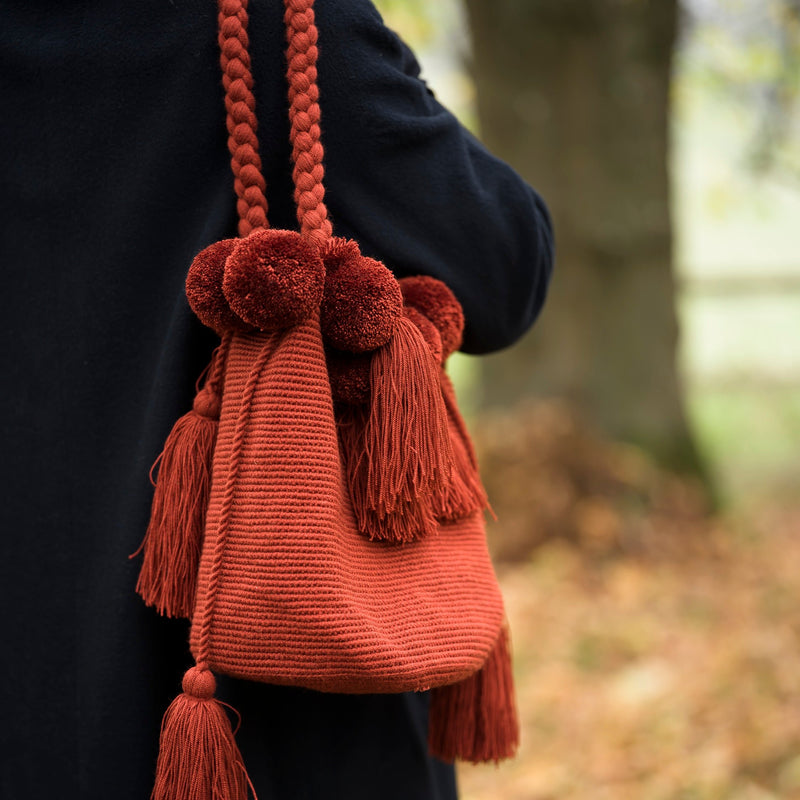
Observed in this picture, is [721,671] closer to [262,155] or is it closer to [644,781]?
[644,781]

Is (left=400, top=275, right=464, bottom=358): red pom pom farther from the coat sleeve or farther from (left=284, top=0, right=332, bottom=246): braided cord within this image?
(left=284, top=0, right=332, bottom=246): braided cord

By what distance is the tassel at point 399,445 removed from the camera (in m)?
0.98

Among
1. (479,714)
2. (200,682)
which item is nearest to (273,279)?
(200,682)

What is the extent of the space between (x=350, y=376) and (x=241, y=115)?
0.32 m

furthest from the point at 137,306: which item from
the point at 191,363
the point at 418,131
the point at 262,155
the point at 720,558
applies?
the point at 720,558

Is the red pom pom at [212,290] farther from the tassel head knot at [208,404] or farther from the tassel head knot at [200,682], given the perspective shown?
the tassel head knot at [200,682]

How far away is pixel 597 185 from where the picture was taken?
13.8 ft

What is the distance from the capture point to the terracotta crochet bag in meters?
0.91

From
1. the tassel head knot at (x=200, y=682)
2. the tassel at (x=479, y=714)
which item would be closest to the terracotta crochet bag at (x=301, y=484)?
the tassel head knot at (x=200, y=682)

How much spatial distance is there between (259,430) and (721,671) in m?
2.65

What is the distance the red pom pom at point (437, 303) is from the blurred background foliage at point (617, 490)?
1.96m

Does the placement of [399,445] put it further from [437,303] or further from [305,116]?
[305,116]

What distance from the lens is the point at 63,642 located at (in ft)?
3.84

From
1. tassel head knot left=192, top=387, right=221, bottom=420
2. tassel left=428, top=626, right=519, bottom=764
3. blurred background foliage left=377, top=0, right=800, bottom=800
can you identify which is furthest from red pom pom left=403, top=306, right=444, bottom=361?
blurred background foliage left=377, top=0, right=800, bottom=800
